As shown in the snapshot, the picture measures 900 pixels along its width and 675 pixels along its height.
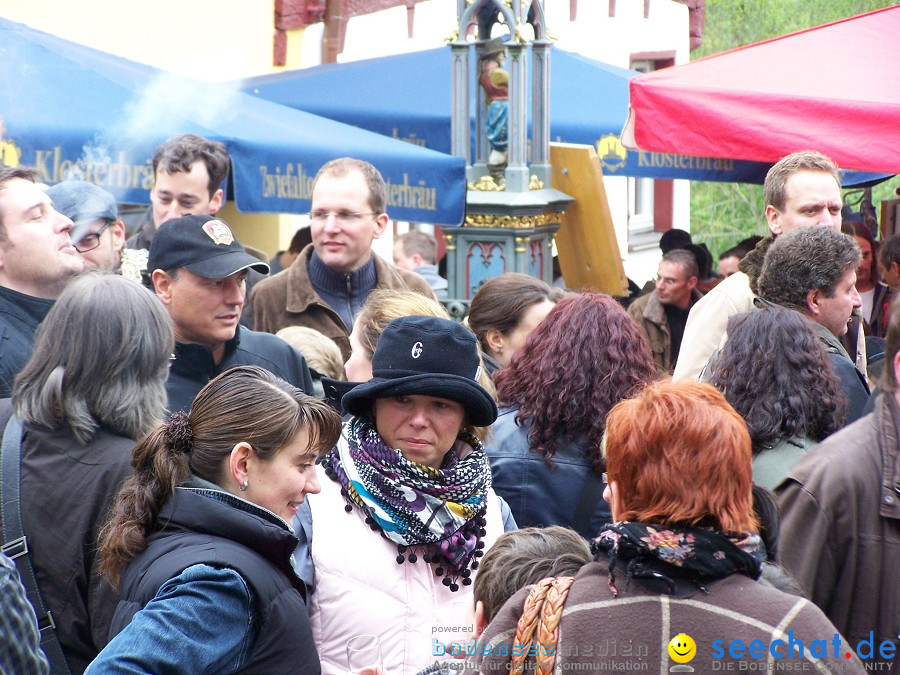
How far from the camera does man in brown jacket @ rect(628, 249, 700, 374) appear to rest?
7188mm

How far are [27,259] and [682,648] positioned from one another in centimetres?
249

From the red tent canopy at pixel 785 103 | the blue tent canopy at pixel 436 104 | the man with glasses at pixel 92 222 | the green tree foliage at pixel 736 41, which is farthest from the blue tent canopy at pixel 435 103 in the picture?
the green tree foliage at pixel 736 41

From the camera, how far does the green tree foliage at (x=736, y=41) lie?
2200cm

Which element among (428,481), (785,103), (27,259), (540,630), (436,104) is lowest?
(540,630)

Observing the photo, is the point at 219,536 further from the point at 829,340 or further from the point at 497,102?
the point at 497,102

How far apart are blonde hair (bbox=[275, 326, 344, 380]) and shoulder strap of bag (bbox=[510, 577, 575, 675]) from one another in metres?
2.29

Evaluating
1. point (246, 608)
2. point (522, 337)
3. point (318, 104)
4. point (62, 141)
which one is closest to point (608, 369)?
point (522, 337)

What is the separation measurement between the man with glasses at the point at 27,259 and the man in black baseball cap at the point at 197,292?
0.29 meters

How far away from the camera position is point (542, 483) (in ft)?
10.6

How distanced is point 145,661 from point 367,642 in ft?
2.05

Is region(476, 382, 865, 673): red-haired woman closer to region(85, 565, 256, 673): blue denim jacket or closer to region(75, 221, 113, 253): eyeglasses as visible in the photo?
region(85, 565, 256, 673): blue denim jacket

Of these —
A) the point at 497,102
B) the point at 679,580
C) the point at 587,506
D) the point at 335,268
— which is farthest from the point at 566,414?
the point at 497,102

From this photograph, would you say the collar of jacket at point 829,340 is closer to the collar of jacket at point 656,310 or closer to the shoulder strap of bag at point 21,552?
the shoulder strap of bag at point 21,552

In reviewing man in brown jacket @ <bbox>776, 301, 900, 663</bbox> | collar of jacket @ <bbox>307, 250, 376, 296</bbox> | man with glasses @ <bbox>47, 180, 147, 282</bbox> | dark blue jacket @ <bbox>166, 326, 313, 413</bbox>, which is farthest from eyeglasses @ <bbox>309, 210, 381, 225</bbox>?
man in brown jacket @ <bbox>776, 301, 900, 663</bbox>
